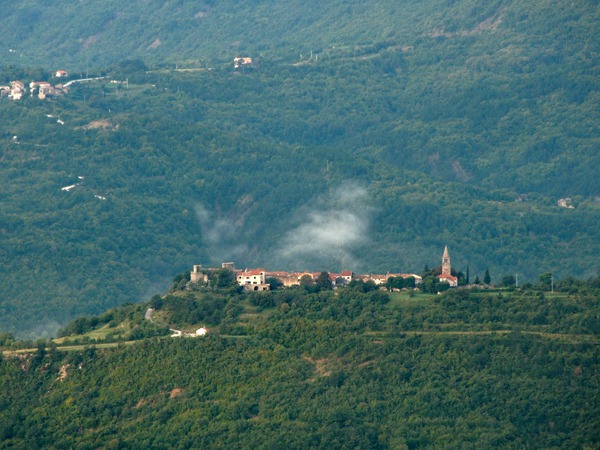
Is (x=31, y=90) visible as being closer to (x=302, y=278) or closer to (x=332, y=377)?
(x=302, y=278)

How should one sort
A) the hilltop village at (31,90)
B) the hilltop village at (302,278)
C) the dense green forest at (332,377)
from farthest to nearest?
the hilltop village at (31,90)
the hilltop village at (302,278)
the dense green forest at (332,377)

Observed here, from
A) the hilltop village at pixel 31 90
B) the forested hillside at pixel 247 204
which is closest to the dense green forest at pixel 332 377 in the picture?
the forested hillside at pixel 247 204

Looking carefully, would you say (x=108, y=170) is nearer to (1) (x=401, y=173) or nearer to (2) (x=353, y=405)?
(1) (x=401, y=173)

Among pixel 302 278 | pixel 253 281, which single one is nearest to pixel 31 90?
pixel 253 281

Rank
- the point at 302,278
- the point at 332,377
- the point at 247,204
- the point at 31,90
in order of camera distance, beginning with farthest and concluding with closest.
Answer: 1. the point at 31,90
2. the point at 247,204
3. the point at 302,278
4. the point at 332,377

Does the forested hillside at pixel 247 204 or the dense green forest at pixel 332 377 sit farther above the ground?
the forested hillside at pixel 247 204

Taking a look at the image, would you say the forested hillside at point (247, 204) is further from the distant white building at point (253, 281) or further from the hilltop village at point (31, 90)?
the distant white building at point (253, 281)

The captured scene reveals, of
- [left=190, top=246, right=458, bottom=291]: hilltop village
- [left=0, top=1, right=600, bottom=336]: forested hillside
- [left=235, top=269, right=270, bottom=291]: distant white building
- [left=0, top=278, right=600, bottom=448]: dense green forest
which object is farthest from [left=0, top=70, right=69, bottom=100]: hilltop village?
[left=0, top=278, right=600, bottom=448]: dense green forest

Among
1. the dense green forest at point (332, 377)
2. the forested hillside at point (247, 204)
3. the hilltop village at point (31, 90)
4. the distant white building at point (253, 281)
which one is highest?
the hilltop village at point (31, 90)

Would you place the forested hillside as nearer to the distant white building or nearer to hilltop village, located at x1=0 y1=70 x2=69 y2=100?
hilltop village, located at x1=0 y1=70 x2=69 y2=100
